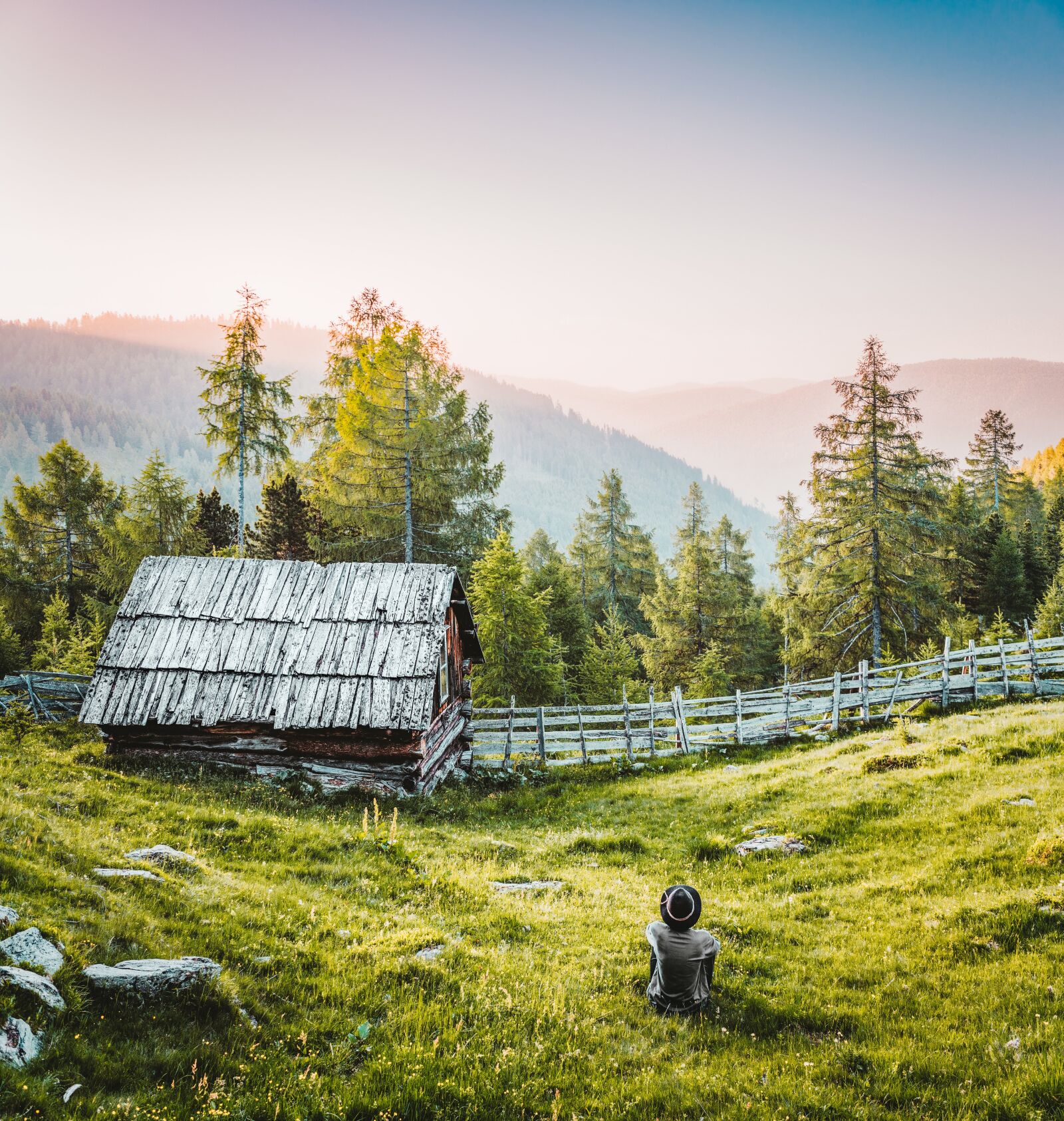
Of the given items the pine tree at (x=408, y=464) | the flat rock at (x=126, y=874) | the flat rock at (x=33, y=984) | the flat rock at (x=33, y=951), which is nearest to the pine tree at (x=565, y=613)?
the pine tree at (x=408, y=464)

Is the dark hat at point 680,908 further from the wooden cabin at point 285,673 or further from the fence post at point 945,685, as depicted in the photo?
the fence post at point 945,685

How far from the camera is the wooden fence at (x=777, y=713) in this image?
20188mm

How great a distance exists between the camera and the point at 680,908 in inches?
246

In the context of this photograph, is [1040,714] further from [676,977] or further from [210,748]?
[210,748]

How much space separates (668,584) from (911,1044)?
34.7m

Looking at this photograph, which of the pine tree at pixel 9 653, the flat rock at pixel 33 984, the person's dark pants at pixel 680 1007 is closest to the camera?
the flat rock at pixel 33 984

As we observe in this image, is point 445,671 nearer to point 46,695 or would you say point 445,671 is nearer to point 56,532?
point 46,695

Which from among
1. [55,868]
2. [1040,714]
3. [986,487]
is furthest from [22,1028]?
A: [986,487]

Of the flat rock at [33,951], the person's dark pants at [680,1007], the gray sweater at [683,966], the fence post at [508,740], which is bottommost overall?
the fence post at [508,740]

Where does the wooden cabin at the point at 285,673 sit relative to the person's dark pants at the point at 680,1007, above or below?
above

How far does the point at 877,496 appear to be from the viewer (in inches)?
1048

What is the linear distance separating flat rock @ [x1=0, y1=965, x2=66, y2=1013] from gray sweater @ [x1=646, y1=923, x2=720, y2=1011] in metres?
4.81

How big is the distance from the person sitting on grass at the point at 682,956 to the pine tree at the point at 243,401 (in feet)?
94.4

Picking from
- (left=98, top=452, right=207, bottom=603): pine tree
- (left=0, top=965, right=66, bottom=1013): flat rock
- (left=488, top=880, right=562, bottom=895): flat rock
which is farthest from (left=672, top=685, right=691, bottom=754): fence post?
(left=98, top=452, right=207, bottom=603): pine tree
